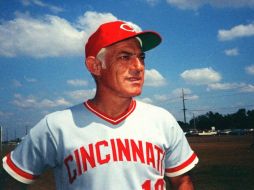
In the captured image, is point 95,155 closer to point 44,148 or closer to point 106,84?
point 44,148

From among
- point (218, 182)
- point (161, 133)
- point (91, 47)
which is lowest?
point (218, 182)

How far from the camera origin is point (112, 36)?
109 inches

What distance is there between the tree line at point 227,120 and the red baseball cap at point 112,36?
122231 mm

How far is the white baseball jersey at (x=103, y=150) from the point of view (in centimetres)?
256

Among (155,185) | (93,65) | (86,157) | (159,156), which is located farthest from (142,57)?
(155,185)

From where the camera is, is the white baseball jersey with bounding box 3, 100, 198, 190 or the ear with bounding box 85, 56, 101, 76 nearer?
the white baseball jersey with bounding box 3, 100, 198, 190

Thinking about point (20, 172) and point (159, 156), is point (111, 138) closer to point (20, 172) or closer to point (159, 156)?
point (159, 156)

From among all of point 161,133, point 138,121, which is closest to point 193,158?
point 161,133

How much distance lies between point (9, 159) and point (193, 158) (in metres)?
1.61

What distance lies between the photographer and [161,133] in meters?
2.75

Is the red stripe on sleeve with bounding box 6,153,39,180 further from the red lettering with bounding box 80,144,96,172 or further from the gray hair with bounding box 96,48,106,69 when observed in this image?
the gray hair with bounding box 96,48,106,69

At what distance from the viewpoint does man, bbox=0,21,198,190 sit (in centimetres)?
258

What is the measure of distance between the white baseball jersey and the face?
25cm

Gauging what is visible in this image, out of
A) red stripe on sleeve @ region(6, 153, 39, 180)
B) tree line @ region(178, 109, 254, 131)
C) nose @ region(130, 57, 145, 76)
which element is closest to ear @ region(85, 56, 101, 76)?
nose @ region(130, 57, 145, 76)
